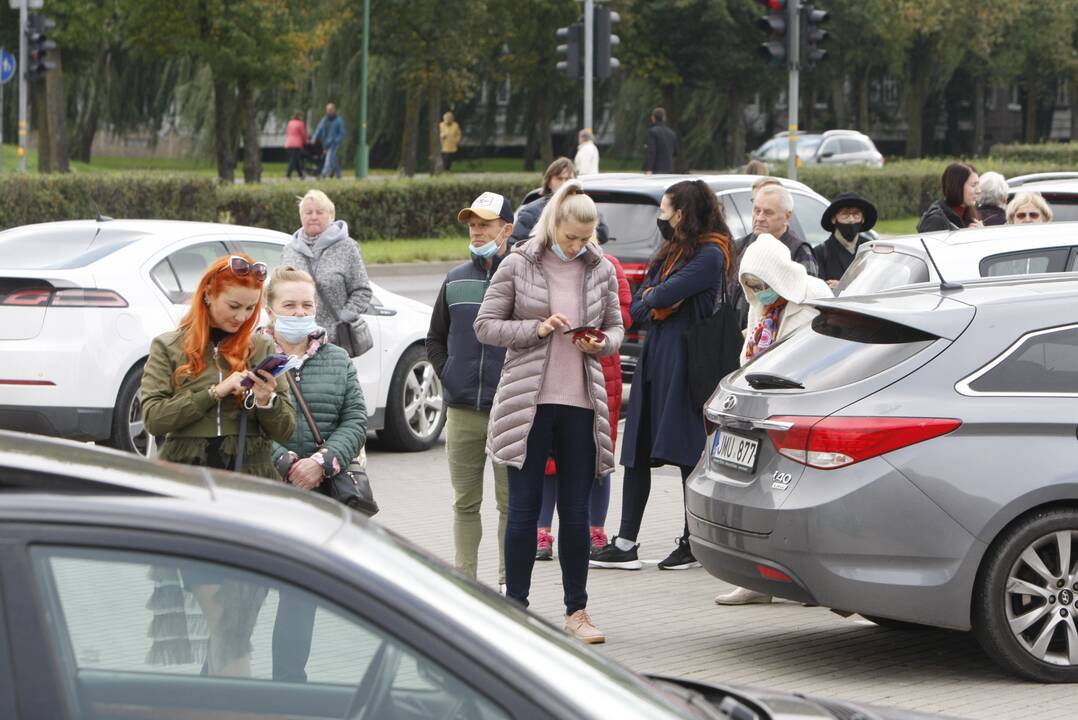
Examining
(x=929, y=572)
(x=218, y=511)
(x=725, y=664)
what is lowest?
(x=725, y=664)

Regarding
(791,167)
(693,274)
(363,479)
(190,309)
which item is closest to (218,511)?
(190,309)

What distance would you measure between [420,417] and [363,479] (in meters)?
6.33

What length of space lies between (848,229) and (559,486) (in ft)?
13.6

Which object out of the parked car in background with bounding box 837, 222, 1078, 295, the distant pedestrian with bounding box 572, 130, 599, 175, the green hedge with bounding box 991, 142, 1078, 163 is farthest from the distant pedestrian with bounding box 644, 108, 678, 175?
the parked car in background with bounding box 837, 222, 1078, 295

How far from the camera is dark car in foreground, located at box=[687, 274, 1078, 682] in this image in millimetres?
6266

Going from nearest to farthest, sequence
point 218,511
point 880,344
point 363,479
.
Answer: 1. point 218,511
2. point 363,479
3. point 880,344

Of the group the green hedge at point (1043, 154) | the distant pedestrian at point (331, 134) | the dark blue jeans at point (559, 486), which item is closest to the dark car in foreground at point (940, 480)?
the dark blue jeans at point (559, 486)

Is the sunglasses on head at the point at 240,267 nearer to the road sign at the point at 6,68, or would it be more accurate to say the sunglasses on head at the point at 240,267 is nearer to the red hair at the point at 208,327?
the red hair at the point at 208,327

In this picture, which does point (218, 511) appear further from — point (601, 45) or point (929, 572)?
point (601, 45)

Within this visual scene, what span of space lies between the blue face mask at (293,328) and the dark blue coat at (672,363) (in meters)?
2.47

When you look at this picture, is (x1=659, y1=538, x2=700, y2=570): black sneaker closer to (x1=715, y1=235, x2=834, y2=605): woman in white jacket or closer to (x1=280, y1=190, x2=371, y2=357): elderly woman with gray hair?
(x1=715, y1=235, x2=834, y2=605): woman in white jacket

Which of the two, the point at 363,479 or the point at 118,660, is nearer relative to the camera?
the point at 118,660

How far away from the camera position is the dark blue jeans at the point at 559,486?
6.86 metres

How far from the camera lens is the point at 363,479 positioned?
6.16 meters
